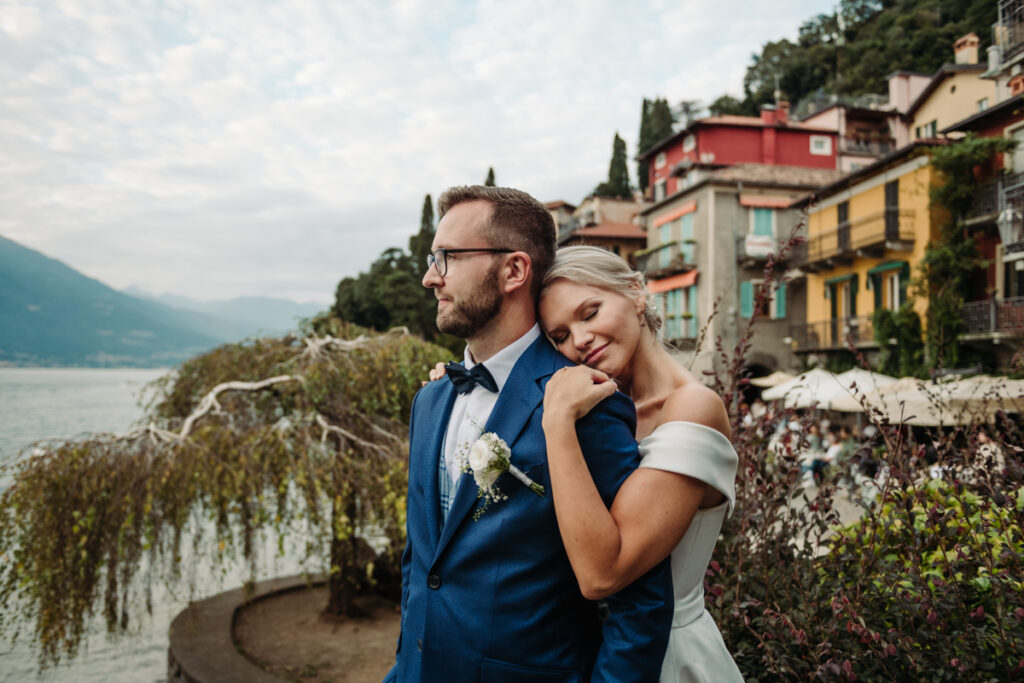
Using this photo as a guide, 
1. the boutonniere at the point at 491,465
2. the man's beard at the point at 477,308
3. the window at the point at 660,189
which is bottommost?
the boutonniere at the point at 491,465

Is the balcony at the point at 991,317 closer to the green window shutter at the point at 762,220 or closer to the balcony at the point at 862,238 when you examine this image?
the balcony at the point at 862,238

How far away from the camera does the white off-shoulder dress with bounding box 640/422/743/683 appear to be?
1706 millimetres

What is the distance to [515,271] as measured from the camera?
2.05m

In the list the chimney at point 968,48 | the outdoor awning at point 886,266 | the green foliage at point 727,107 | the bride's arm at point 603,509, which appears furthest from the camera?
the green foliage at point 727,107

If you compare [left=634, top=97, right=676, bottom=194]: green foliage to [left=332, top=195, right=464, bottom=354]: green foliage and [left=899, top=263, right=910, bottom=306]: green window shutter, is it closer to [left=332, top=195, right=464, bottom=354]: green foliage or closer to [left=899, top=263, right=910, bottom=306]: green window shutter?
[left=332, top=195, right=464, bottom=354]: green foliage

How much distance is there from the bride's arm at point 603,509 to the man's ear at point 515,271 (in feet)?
1.31

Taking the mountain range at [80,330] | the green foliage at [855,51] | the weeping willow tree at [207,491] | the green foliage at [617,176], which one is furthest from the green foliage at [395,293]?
the weeping willow tree at [207,491]

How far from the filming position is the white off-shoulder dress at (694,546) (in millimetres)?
1706

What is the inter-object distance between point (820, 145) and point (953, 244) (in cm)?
1641

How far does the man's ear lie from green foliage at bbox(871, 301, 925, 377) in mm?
20359

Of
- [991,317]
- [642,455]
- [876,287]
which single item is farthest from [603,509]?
[876,287]

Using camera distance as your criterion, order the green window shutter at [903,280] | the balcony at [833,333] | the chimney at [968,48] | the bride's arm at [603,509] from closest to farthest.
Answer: the bride's arm at [603,509] < the green window shutter at [903,280] < the balcony at [833,333] < the chimney at [968,48]

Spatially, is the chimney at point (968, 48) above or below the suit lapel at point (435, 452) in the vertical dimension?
above

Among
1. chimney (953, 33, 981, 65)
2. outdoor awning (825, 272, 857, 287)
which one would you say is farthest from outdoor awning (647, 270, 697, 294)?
chimney (953, 33, 981, 65)
